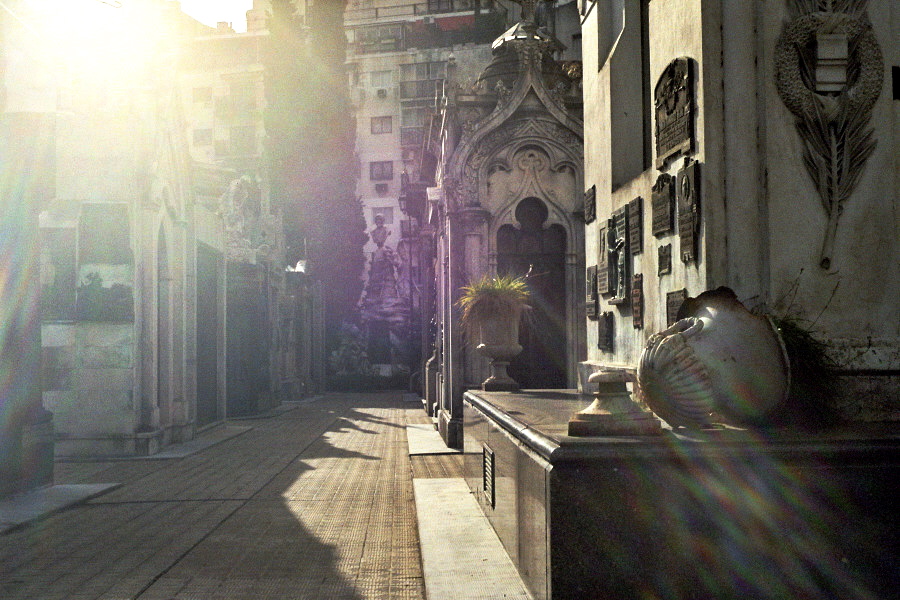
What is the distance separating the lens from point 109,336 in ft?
43.7

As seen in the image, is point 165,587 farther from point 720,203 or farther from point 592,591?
point 720,203

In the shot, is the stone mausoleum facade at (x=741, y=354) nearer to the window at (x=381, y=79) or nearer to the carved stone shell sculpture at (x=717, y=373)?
the carved stone shell sculpture at (x=717, y=373)

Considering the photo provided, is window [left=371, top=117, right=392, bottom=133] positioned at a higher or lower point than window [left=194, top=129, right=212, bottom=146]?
higher

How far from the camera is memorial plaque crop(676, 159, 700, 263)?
5746 millimetres

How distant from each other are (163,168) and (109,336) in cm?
299

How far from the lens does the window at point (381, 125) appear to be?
5514cm

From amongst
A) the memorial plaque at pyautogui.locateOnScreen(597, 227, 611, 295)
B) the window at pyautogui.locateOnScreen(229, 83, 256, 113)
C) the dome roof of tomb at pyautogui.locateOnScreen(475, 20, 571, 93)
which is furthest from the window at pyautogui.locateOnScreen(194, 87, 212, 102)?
the memorial plaque at pyautogui.locateOnScreen(597, 227, 611, 295)

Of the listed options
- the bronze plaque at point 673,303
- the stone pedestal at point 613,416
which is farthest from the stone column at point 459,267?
the stone pedestal at point 613,416

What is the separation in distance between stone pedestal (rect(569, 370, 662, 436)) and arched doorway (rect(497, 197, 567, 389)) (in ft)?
33.7

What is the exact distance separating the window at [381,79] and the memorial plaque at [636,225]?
49.1 m

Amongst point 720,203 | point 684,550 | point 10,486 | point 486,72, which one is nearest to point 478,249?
point 486,72

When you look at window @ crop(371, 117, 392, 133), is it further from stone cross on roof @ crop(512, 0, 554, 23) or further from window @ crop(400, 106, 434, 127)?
stone cross on roof @ crop(512, 0, 554, 23)

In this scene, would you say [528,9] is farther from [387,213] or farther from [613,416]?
[387,213]

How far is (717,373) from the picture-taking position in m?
4.59
